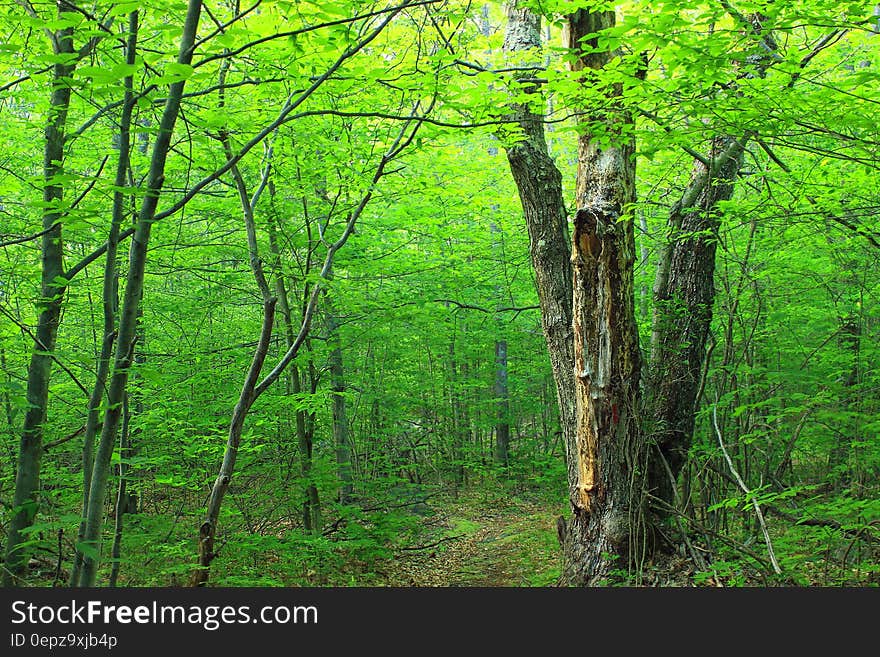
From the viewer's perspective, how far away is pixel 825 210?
3914 mm

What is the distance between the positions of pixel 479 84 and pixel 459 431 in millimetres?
9432

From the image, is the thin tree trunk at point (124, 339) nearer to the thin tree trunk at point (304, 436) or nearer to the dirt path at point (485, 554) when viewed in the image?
the thin tree trunk at point (304, 436)

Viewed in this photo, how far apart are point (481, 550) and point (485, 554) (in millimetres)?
216

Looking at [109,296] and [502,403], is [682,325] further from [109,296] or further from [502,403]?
[502,403]

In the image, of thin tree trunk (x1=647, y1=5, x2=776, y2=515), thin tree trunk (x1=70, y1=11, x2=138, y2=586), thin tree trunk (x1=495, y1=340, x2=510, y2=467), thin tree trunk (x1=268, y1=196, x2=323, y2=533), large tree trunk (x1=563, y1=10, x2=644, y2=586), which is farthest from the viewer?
thin tree trunk (x1=495, y1=340, x2=510, y2=467)

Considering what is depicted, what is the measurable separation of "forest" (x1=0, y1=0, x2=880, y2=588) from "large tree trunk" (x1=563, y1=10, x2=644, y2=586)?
23 millimetres

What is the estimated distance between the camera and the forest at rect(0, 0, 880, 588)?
10.6ft

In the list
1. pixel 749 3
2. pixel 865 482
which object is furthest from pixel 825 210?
pixel 865 482

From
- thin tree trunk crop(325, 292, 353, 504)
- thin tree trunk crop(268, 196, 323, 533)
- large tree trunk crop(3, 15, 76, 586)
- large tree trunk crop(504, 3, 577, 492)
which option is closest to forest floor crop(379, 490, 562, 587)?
thin tree trunk crop(268, 196, 323, 533)

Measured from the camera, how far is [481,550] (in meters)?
8.80

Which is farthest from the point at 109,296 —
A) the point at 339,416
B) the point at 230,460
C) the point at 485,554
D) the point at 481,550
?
the point at 481,550

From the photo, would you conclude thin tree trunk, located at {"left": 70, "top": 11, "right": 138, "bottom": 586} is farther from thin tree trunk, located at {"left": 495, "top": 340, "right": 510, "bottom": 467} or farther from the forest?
thin tree trunk, located at {"left": 495, "top": 340, "right": 510, "bottom": 467}

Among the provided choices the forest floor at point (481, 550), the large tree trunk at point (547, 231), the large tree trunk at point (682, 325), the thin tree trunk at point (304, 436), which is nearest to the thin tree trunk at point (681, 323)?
the large tree trunk at point (682, 325)

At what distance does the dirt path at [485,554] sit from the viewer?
291 inches
